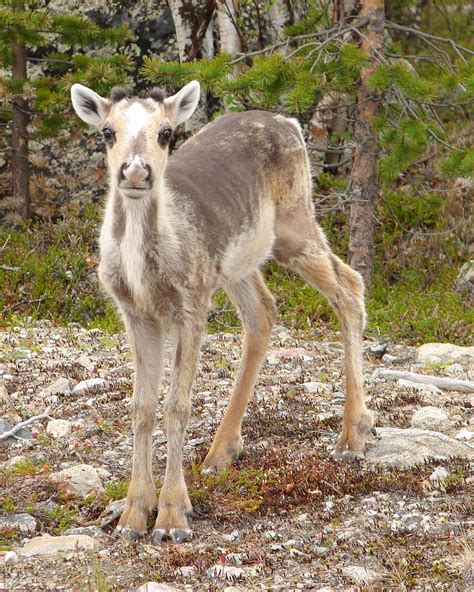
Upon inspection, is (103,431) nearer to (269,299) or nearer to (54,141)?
(269,299)

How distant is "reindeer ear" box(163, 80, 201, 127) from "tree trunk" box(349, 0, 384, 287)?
654 cm

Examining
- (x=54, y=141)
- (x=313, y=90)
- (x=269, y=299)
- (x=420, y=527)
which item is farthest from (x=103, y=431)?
(x=54, y=141)

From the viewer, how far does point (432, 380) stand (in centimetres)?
1039

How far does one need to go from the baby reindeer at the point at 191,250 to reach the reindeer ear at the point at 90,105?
1 cm

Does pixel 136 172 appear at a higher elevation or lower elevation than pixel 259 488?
higher

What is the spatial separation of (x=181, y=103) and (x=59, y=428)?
2.99m

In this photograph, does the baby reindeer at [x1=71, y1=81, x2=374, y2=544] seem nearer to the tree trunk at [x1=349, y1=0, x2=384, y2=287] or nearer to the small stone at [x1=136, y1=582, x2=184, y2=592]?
the small stone at [x1=136, y1=582, x2=184, y2=592]

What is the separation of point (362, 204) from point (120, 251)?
7576 millimetres

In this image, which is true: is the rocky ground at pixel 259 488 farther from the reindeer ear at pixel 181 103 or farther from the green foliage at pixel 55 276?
the green foliage at pixel 55 276

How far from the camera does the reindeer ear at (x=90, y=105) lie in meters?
7.43

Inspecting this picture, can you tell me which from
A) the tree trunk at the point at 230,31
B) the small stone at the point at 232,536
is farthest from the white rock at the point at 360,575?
A: the tree trunk at the point at 230,31

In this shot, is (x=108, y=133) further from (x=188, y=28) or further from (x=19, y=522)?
(x=188, y=28)

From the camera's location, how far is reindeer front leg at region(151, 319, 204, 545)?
22.4ft

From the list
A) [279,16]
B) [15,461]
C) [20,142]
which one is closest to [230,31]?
[279,16]
